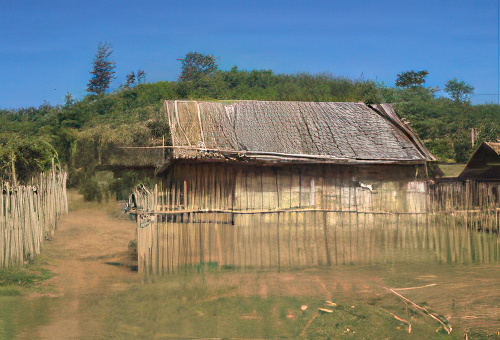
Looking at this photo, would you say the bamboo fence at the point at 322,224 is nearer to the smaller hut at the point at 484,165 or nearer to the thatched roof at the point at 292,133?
the thatched roof at the point at 292,133

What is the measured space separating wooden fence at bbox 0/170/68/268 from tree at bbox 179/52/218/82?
16346 millimetres

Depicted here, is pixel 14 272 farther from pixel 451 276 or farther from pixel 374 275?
pixel 451 276

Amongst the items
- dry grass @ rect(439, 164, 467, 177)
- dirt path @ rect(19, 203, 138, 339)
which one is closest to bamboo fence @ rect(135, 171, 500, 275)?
dirt path @ rect(19, 203, 138, 339)

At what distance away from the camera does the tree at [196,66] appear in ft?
79.8

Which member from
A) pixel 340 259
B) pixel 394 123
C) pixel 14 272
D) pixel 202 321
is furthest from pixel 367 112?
pixel 14 272

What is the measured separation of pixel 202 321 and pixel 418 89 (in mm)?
24273

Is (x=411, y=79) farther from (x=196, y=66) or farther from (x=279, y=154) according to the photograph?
(x=279, y=154)

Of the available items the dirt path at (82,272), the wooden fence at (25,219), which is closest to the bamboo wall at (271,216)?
the dirt path at (82,272)

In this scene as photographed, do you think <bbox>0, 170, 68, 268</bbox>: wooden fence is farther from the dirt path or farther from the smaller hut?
the smaller hut

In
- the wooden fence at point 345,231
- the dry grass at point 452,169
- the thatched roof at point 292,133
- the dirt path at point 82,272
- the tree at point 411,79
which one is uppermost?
the tree at point 411,79

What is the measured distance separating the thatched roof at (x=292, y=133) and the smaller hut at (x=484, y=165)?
1734 millimetres

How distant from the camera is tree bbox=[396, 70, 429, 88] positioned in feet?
93.0

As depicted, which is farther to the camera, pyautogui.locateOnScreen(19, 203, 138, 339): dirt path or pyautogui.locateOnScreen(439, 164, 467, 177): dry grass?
pyautogui.locateOnScreen(439, 164, 467, 177): dry grass

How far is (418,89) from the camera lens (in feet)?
88.7
